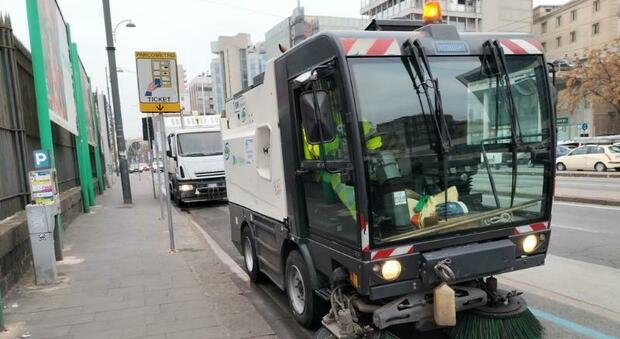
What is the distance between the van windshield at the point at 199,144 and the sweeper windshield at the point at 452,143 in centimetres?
1297

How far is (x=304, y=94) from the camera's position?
12.6 ft

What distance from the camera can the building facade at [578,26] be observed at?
163 ft

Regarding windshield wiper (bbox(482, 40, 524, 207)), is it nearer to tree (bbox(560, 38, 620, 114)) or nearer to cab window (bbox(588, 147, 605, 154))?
cab window (bbox(588, 147, 605, 154))

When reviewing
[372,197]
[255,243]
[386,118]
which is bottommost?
[255,243]

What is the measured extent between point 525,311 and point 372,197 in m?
1.88

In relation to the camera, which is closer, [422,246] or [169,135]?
[422,246]

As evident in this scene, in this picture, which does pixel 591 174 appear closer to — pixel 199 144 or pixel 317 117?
pixel 199 144

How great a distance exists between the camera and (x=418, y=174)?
11.2 feet

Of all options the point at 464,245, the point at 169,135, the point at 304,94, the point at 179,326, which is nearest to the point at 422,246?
the point at 464,245

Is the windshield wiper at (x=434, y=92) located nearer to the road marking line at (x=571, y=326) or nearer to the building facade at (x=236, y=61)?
the road marking line at (x=571, y=326)

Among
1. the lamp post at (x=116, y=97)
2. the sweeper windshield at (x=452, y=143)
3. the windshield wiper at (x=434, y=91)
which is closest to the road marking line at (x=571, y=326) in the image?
the sweeper windshield at (x=452, y=143)

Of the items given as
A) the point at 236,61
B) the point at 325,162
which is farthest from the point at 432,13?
the point at 236,61

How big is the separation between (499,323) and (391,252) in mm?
1275

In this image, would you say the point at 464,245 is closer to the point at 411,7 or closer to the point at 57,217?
the point at 57,217
